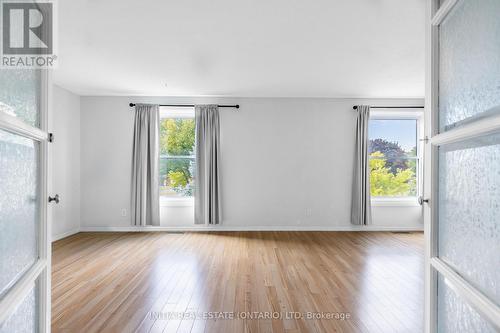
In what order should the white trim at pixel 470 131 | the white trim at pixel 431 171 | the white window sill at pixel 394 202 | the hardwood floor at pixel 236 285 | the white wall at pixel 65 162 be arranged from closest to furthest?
the white trim at pixel 470 131, the white trim at pixel 431 171, the hardwood floor at pixel 236 285, the white wall at pixel 65 162, the white window sill at pixel 394 202

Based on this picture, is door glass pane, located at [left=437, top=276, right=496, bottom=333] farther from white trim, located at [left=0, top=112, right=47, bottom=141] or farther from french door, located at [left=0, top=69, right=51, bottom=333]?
white trim, located at [left=0, top=112, right=47, bottom=141]

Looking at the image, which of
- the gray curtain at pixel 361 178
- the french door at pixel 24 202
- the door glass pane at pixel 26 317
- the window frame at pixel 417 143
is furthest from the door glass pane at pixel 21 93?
the window frame at pixel 417 143

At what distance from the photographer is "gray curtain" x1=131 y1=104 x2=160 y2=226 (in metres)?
5.17

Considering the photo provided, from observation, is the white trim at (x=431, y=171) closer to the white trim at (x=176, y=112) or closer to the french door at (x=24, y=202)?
the french door at (x=24, y=202)

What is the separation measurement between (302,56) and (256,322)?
2920 millimetres

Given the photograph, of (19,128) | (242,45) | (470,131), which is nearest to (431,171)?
(470,131)

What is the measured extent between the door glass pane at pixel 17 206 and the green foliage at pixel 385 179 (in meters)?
5.54

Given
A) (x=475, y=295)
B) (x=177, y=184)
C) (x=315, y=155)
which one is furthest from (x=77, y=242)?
(x=475, y=295)

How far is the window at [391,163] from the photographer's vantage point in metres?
5.61

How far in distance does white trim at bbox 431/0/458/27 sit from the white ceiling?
A: 122 centimetres

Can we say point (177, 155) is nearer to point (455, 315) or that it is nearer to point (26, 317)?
point (26, 317)

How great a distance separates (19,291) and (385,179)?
5.82m

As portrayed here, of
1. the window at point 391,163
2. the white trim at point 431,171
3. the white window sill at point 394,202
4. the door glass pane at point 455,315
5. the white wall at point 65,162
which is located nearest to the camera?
the door glass pane at point 455,315

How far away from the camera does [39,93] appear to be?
1.29 metres
